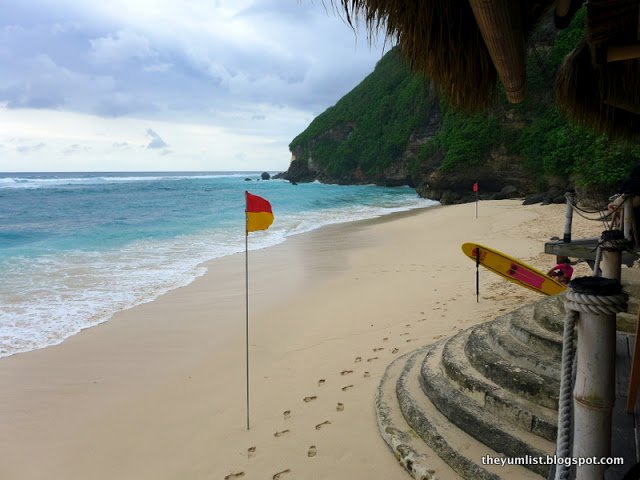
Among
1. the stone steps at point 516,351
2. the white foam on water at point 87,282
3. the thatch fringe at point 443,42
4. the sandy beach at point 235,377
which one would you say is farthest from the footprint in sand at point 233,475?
the white foam on water at point 87,282

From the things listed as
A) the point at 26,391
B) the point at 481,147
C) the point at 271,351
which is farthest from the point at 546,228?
the point at 481,147

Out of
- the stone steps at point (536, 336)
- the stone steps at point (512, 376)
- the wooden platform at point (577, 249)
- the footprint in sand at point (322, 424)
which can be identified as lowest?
the footprint in sand at point (322, 424)

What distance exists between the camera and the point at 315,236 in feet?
56.1

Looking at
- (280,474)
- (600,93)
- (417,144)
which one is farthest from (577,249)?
(417,144)

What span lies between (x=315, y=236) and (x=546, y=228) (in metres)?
8.55

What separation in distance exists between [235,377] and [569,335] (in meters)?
4.31

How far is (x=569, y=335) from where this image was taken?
1585 millimetres

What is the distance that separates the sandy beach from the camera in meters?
3.63

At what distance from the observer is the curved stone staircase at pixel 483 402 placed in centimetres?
291

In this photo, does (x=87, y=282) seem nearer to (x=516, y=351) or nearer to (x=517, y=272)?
→ (x=517, y=272)

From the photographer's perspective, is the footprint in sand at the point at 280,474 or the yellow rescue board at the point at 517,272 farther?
the yellow rescue board at the point at 517,272

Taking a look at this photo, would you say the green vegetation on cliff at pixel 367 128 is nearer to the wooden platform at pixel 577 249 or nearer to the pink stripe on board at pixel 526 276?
the pink stripe on board at pixel 526 276

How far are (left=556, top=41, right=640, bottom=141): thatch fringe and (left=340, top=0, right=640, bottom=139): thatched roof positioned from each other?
2 centimetres

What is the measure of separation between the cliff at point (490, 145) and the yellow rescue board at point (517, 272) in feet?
7.00
